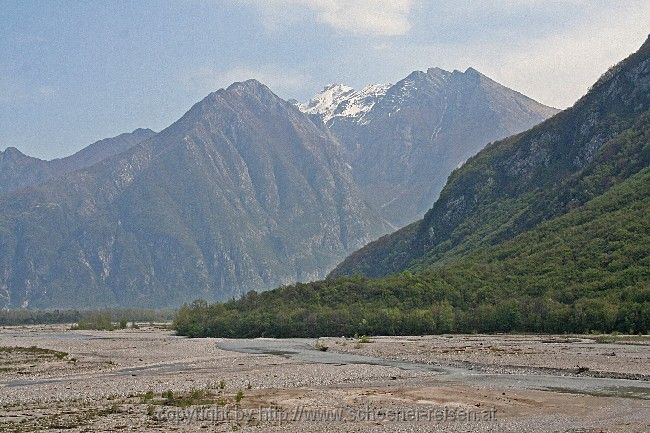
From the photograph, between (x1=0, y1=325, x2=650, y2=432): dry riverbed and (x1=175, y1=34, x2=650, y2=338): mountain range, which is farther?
(x1=175, y1=34, x2=650, y2=338): mountain range

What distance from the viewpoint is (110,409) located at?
4550cm

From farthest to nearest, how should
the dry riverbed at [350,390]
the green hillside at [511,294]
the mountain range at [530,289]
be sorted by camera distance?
the mountain range at [530,289] < the green hillside at [511,294] < the dry riverbed at [350,390]

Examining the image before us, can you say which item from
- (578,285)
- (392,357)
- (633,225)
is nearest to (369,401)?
(392,357)

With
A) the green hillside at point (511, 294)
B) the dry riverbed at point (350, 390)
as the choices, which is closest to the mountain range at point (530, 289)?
the green hillside at point (511, 294)

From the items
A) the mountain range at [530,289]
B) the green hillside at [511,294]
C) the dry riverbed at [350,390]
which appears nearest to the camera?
the dry riverbed at [350,390]

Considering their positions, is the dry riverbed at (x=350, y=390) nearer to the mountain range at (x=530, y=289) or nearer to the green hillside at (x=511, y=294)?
the green hillside at (x=511, y=294)

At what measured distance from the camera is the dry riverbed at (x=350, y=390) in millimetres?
40656

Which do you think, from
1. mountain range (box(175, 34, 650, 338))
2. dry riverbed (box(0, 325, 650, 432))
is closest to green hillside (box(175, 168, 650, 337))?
mountain range (box(175, 34, 650, 338))

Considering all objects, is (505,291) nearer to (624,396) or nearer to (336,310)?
(336,310)

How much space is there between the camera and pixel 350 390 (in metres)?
55.2

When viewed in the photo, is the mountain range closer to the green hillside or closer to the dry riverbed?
the green hillside

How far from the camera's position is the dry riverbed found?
133ft

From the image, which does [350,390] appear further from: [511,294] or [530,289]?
[511,294]

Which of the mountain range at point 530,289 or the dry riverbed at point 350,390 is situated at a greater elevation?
the mountain range at point 530,289
